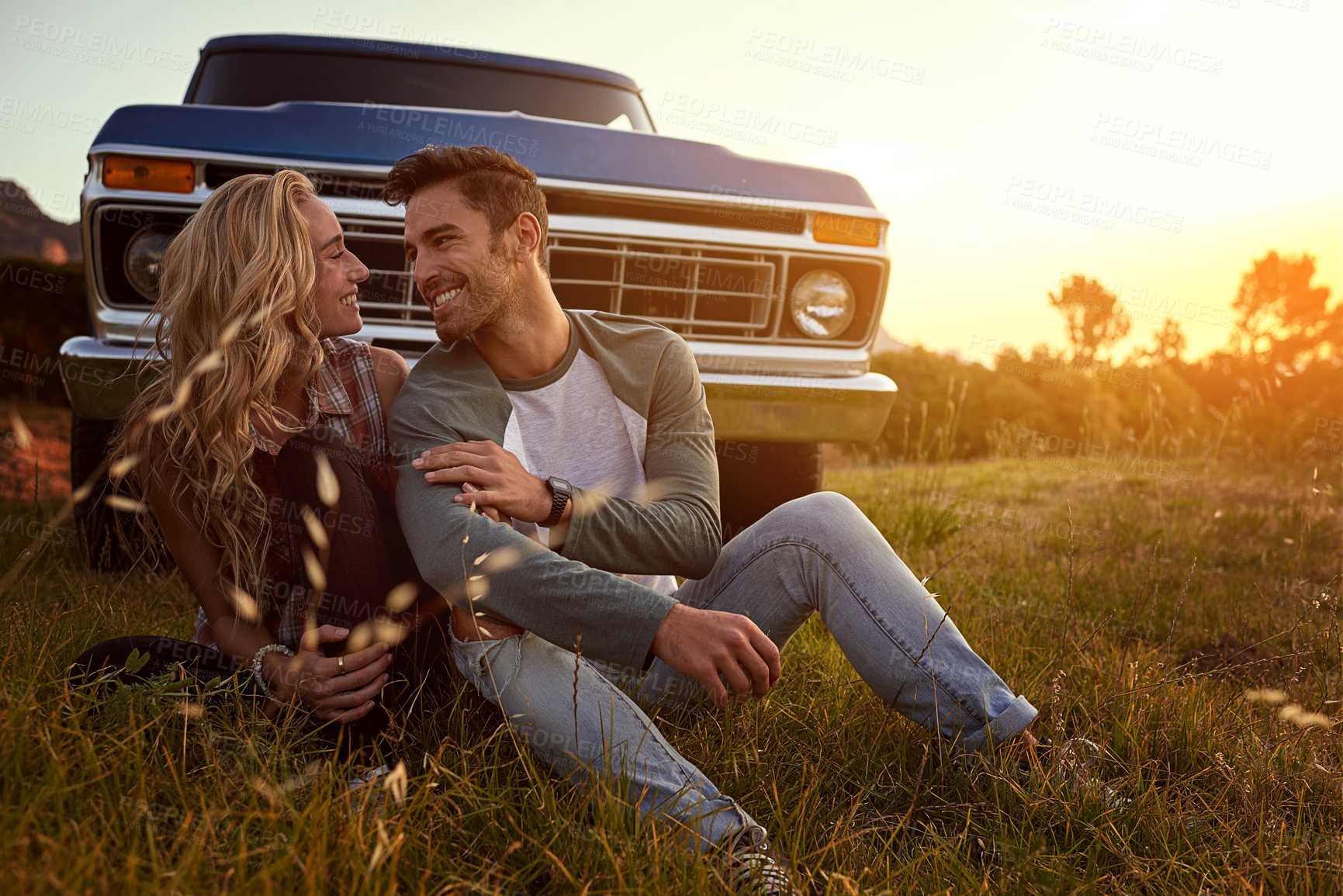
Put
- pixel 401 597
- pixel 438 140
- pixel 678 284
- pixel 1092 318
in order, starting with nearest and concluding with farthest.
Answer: pixel 401 597
pixel 438 140
pixel 678 284
pixel 1092 318

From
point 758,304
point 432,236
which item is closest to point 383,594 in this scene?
point 432,236

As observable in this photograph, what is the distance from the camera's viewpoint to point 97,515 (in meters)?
2.81

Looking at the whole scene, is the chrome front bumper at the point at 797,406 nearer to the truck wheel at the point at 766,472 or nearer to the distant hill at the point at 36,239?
the truck wheel at the point at 766,472

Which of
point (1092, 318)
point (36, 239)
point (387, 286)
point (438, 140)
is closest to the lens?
point (438, 140)

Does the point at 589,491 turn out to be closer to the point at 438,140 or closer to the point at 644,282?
the point at 644,282

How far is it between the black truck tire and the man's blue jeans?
70.1 inches

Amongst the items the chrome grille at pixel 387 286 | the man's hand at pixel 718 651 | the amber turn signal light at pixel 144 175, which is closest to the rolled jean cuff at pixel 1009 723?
the man's hand at pixel 718 651

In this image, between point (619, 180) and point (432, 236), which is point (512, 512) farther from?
point (619, 180)

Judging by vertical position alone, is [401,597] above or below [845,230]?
below

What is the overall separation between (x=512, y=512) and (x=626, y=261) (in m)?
1.43

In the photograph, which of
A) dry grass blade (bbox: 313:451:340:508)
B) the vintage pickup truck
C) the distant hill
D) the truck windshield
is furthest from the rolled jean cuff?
the distant hill

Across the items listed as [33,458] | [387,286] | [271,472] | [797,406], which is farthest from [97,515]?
[797,406]

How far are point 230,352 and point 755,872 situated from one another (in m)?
1.34

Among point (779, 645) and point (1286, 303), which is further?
point (1286, 303)
